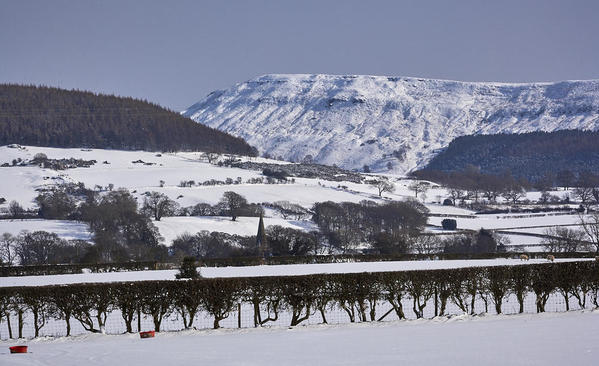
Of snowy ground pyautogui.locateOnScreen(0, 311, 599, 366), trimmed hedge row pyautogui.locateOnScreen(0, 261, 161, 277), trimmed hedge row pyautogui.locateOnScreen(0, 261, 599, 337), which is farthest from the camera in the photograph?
trimmed hedge row pyautogui.locateOnScreen(0, 261, 161, 277)

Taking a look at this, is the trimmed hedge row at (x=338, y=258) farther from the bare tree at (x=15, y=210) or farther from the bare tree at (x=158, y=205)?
the bare tree at (x=15, y=210)

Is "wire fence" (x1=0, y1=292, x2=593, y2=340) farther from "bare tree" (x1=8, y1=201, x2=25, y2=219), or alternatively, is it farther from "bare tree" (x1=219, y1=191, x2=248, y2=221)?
"bare tree" (x1=8, y1=201, x2=25, y2=219)

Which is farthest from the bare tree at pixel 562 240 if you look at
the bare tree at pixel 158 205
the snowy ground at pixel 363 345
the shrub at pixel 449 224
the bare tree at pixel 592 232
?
the snowy ground at pixel 363 345

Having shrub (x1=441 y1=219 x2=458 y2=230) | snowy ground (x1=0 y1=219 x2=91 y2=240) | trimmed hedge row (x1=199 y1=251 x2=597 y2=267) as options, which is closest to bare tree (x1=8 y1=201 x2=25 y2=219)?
snowy ground (x1=0 y1=219 x2=91 y2=240)

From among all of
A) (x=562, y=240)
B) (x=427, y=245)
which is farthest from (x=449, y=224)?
(x=562, y=240)

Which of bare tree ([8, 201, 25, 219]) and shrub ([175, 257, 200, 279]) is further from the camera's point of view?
bare tree ([8, 201, 25, 219])

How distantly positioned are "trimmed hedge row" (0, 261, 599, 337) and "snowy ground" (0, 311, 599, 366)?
1.52 metres

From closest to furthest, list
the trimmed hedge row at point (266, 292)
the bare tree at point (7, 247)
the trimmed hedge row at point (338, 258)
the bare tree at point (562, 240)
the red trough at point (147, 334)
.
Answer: the red trough at point (147, 334)
the trimmed hedge row at point (266, 292)
the trimmed hedge row at point (338, 258)
the bare tree at point (7, 247)
the bare tree at point (562, 240)

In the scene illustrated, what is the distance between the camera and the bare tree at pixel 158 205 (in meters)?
159

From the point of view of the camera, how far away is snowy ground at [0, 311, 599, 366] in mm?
24016

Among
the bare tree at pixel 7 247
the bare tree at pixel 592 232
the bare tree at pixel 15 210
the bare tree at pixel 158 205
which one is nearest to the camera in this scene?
the bare tree at pixel 7 247

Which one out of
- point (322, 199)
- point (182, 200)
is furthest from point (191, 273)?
point (322, 199)

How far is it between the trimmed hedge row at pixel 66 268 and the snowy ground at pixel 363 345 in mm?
39161

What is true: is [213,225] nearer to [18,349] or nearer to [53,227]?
[53,227]
